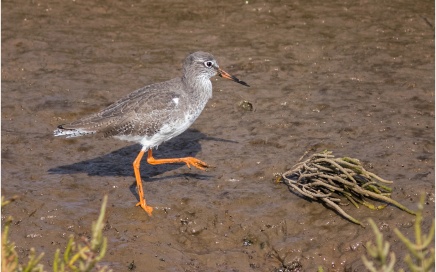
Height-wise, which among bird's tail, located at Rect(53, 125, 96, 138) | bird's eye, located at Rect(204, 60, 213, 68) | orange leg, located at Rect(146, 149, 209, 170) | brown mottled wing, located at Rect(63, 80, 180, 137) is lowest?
orange leg, located at Rect(146, 149, 209, 170)

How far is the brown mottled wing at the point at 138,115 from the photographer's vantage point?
9.43 m

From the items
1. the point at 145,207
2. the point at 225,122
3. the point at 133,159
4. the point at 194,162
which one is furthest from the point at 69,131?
the point at 225,122

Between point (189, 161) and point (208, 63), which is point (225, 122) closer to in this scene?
point (208, 63)

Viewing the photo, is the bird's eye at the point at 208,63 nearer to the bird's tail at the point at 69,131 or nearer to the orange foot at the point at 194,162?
the orange foot at the point at 194,162

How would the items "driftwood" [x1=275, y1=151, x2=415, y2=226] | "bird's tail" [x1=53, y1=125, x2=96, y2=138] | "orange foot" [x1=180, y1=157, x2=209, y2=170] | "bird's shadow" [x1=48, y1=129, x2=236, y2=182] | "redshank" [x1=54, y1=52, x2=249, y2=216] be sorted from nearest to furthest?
"driftwood" [x1=275, y1=151, x2=415, y2=226] → "redshank" [x1=54, y1=52, x2=249, y2=216] → "bird's tail" [x1=53, y1=125, x2=96, y2=138] → "orange foot" [x1=180, y1=157, x2=209, y2=170] → "bird's shadow" [x1=48, y1=129, x2=236, y2=182]

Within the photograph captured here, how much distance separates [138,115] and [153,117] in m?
0.21

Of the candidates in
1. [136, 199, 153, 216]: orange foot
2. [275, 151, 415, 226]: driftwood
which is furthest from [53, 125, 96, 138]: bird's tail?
[275, 151, 415, 226]: driftwood

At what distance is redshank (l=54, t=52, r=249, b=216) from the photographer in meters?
9.42

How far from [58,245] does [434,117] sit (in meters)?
5.90

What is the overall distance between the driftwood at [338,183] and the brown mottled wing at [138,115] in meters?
1.77

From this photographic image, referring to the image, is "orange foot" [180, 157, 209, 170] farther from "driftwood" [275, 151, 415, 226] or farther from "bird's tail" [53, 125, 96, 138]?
"bird's tail" [53, 125, 96, 138]

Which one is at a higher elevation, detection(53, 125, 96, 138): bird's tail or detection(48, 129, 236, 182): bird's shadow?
detection(53, 125, 96, 138): bird's tail

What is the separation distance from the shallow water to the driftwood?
17 cm

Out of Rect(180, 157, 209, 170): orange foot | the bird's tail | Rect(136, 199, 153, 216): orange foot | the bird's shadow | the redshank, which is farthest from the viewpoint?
the bird's shadow
